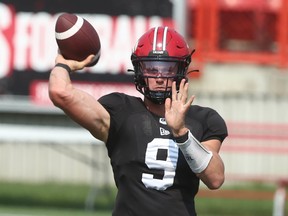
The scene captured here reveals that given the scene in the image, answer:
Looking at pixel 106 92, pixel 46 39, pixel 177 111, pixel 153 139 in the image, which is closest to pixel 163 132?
pixel 153 139

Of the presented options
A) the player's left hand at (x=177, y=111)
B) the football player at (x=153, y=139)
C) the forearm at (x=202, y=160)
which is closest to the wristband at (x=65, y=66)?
the football player at (x=153, y=139)

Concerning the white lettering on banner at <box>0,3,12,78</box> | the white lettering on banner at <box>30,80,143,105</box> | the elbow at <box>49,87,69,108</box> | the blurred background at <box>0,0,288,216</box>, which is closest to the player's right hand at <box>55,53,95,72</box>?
the elbow at <box>49,87,69,108</box>

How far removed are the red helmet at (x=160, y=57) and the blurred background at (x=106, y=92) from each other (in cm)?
595

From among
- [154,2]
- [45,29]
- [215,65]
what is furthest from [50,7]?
[215,65]

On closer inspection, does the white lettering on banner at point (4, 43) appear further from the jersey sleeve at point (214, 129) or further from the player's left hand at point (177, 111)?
the player's left hand at point (177, 111)

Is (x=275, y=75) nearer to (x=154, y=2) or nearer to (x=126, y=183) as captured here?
(x=154, y=2)

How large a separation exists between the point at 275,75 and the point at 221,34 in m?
1.32

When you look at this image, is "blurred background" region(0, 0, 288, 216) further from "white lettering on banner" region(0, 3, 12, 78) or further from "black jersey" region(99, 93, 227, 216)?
"black jersey" region(99, 93, 227, 216)

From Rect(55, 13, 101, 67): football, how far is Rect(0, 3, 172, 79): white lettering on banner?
274 inches

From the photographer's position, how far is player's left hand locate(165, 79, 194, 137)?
427 cm

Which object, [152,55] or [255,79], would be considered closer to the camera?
[152,55]

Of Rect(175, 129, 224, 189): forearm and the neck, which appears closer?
Rect(175, 129, 224, 189): forearm

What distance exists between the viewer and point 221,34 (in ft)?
45.0

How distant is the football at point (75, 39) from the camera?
177 inches
